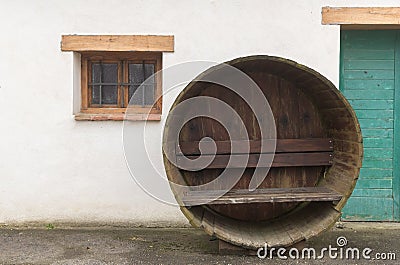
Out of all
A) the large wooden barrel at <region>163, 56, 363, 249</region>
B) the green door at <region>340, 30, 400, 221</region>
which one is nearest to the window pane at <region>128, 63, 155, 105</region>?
the large wooden barrel at <region>163, 56, 363, 249</region>

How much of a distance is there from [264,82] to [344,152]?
99 centimetres

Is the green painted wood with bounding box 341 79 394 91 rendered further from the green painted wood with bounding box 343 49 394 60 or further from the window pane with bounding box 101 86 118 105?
the window pane with bounding box 101 86 118 105

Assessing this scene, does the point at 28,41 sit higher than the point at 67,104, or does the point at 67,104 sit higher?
the point at 28,41

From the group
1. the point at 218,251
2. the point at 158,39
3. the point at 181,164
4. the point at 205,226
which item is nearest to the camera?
the point at 205,226

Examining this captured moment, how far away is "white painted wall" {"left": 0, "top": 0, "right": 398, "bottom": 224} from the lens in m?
5.33

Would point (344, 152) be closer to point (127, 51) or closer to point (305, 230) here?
point (305, 230)

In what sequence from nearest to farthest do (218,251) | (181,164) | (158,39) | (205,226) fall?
1. (205,226)
2. (218,251)
3. (181,164)
4. (158,39)

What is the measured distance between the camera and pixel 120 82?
5566 mm

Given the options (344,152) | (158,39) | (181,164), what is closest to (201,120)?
(181,164)

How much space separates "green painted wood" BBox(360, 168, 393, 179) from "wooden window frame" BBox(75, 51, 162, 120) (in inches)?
86.2

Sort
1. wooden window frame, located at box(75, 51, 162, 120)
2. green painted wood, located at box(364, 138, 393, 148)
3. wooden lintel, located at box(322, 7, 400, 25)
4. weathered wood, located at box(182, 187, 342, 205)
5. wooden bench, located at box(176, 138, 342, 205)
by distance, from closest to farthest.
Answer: weathered wood, located at box(182, 187, 342, 205)
wooden bench, located at box(176, 138, 342, 205)
wooden lintel, located at box(322, 7, 400, 25)
wooden window frame, located at box(75, 51, 162, 120)
green painted wood, located at box(364, 138, 393, 148)

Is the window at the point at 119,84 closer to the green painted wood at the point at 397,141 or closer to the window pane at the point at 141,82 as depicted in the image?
the window pane at the point at 141,82

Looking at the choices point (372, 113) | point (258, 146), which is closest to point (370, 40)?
point (372, 113)

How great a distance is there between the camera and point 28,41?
5.41 meters
